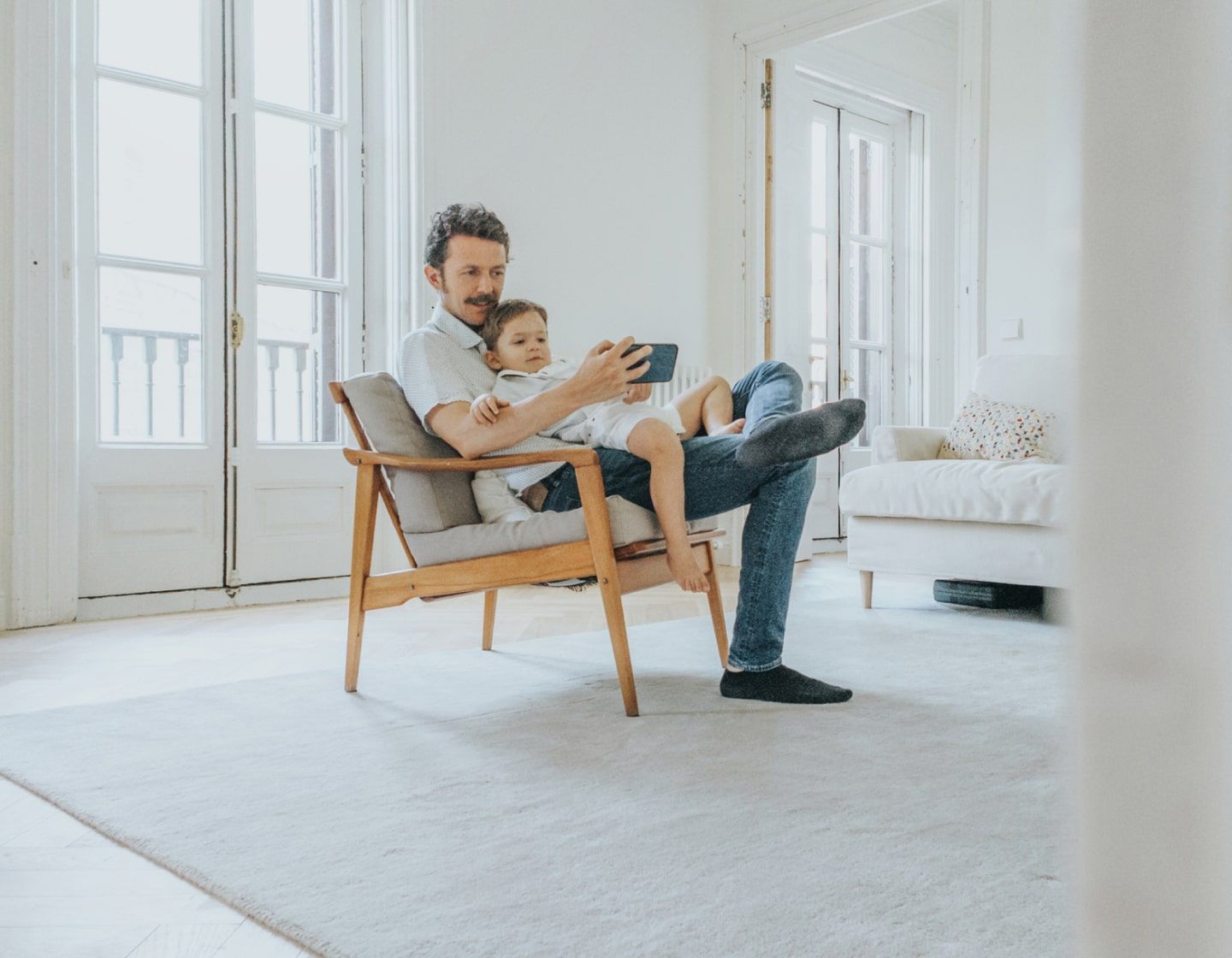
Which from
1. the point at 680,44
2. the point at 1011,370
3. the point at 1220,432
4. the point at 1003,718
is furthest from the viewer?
the point at 680,44

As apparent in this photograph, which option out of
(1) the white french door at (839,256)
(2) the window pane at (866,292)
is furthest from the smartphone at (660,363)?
(2) the window pane at (866,292)

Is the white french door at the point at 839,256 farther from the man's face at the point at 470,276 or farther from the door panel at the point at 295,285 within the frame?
the man's face at the point at 470,276

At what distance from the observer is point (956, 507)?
2922mm

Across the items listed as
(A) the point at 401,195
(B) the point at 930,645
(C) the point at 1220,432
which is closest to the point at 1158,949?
(C) the point at 1220,432

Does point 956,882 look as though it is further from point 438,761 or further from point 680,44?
point 680,44

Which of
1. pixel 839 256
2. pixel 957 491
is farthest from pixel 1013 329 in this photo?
pixel 839 256

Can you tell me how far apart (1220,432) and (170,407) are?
3433 mm

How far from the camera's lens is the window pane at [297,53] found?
3531 mm

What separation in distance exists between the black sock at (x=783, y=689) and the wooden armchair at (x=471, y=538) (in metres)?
0.21

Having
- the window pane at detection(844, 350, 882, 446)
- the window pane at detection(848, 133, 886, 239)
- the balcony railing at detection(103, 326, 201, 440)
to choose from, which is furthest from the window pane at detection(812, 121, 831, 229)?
the balcony railing at detection(103, 326, 201, 440)

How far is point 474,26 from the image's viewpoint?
153 inches

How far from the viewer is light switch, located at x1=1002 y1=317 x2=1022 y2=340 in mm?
3920

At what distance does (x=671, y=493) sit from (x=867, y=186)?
14.4 feet

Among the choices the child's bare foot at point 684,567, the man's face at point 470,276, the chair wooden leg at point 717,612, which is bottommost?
the chair wooden leg at point 717,612
